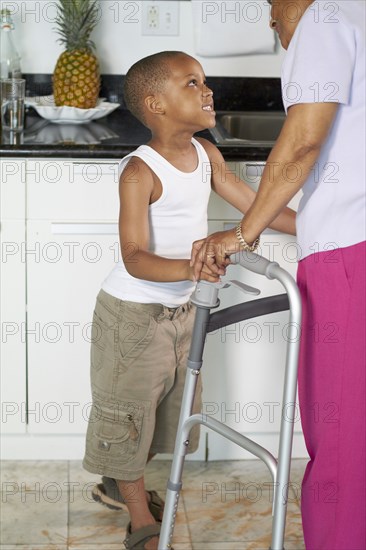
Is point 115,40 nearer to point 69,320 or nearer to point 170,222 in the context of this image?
point 69,320

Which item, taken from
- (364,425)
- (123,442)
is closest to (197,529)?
(123,442)

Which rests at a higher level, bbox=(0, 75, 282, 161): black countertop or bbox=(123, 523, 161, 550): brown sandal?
bbox=(0, 75, 282, 161): black countertop

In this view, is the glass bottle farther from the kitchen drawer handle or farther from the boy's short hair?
the boy's short hair

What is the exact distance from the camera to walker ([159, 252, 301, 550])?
1.64 metres

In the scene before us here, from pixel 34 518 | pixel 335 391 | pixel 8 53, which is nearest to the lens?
pixel 335 391

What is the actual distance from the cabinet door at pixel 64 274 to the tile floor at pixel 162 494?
5.3 inches

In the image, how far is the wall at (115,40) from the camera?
9.56ft

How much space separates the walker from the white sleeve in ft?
0.99

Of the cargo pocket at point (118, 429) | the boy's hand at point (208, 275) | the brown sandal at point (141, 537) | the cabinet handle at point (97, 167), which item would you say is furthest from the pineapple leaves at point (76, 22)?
the brown sandal at point (141, 537)

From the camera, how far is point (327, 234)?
1.67 meters

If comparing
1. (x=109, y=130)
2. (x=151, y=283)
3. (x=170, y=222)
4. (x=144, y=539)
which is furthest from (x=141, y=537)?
(x=109, y=130)

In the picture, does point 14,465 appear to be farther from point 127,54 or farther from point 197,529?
point 127,54

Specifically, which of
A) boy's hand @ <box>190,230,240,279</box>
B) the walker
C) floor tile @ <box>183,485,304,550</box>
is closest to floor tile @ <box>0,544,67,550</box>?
floor tile @ <box>183,485,304,550</box>

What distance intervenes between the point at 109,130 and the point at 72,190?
0.34 meters
